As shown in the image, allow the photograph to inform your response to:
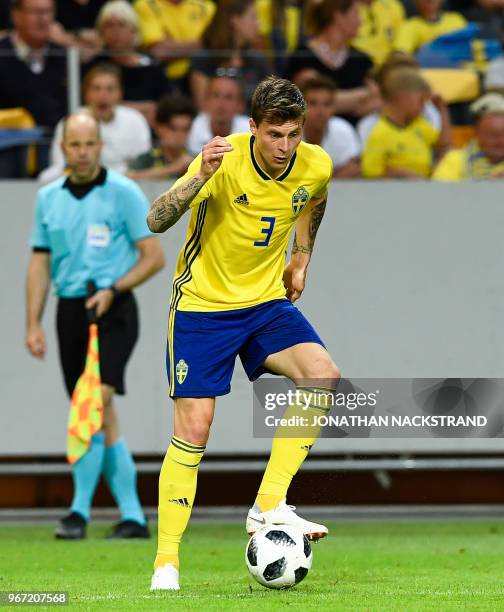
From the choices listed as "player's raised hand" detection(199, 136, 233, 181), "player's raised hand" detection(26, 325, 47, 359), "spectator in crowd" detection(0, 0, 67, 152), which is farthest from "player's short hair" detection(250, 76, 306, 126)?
"spectator in crowd" detection(0, 0, 67, 152)

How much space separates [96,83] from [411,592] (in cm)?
579

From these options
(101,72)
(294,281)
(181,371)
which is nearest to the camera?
(181,371)

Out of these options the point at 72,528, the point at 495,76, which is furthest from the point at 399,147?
the point at 72,528

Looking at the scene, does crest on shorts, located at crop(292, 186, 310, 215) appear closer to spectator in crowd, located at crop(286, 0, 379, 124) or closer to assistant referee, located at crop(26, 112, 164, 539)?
assistant referee, located at crop(26, 112, 164, 539)

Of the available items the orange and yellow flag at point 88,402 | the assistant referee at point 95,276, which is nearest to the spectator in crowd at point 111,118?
the assistant referee at point 95,276

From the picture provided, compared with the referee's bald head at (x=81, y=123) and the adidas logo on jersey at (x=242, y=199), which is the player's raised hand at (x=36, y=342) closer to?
the referee's bald head at (x=81, y=123)

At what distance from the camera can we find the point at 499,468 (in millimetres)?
11117

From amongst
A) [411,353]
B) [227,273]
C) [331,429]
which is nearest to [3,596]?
[227,273]

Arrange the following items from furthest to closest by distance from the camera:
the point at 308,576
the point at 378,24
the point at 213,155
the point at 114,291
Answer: the point at 378,24, the point at 114,291, the point at 308,576, the point at 213,155

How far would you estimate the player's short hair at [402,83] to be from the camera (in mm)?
10961

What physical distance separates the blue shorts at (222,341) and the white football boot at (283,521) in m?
0.59

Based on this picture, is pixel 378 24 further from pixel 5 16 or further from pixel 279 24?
Answer: pixel 5 16

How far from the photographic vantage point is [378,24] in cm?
1270

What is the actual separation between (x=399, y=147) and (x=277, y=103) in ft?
16.6
